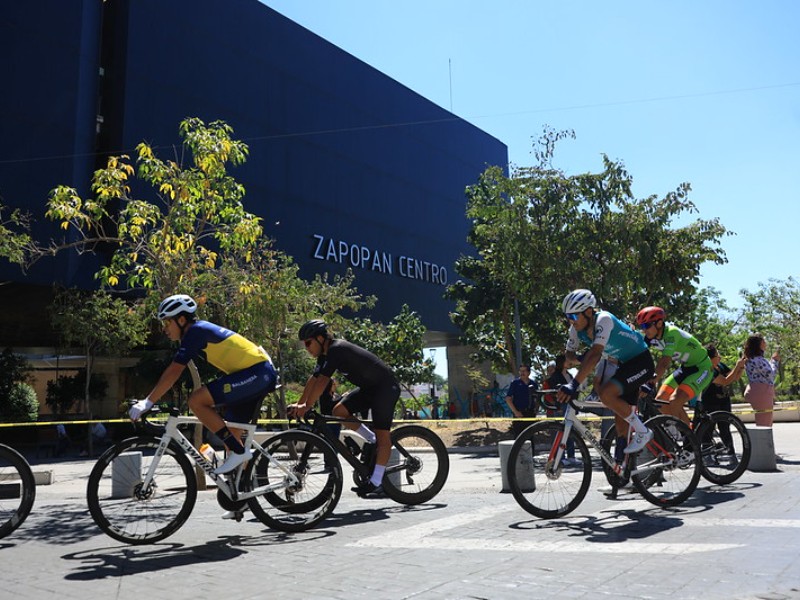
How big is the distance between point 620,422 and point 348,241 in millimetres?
30162

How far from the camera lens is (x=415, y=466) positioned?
7551 millimetres

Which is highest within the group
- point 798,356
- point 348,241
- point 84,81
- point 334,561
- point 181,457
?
point 84,81

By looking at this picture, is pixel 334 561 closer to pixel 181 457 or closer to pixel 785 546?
pixel 181 457

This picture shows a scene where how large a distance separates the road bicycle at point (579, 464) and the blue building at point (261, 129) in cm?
2078

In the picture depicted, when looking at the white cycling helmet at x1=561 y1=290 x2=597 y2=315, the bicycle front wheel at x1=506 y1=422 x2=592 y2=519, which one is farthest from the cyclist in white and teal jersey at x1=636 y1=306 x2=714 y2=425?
the bicycle front wheel at x1=506 y1=422 x2=592 y2=519

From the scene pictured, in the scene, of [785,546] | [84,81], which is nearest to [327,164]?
[84,81]

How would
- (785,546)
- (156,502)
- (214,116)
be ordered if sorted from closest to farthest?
(785,546) → (156,502) → (214,116)

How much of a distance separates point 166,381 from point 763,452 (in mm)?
7360

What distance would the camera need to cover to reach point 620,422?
683 centimetres

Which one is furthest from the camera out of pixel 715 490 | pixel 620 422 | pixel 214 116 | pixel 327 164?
pixel 327 164

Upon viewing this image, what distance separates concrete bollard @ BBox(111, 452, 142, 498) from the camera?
5644mm

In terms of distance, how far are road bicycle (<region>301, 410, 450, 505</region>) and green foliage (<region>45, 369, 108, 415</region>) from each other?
22.0 m

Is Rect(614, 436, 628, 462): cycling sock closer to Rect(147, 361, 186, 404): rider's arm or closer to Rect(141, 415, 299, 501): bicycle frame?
Rect(141, 415, 299, 501): bicycle frame

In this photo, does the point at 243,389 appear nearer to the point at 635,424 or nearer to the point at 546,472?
the point at 546,472
